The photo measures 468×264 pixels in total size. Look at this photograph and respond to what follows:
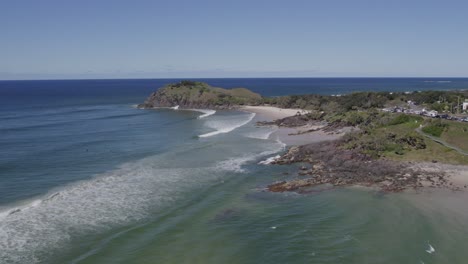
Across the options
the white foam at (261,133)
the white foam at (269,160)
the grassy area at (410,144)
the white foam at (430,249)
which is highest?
the grassy area at (410,144)

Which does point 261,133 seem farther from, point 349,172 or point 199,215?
point 199,215

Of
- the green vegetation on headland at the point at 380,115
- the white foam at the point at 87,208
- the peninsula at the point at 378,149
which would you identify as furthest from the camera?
the green vegetation on headland at the point at 380,115

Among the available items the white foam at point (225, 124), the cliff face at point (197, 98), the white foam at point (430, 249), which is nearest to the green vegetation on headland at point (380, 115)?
the cliff face at point (197, 98)

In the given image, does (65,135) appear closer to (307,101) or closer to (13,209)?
(13,209)

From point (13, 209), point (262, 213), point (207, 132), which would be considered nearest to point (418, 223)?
point (262, 213)

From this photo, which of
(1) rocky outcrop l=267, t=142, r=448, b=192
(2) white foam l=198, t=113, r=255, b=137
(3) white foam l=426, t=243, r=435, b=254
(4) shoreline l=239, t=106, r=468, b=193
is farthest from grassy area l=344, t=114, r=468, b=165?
(2) white foam l=198, t=113, r=255, b=137

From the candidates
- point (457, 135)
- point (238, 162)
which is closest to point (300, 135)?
point (238, 162)

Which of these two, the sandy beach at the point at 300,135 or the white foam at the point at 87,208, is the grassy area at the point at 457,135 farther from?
the white foam at the point at 87,208
